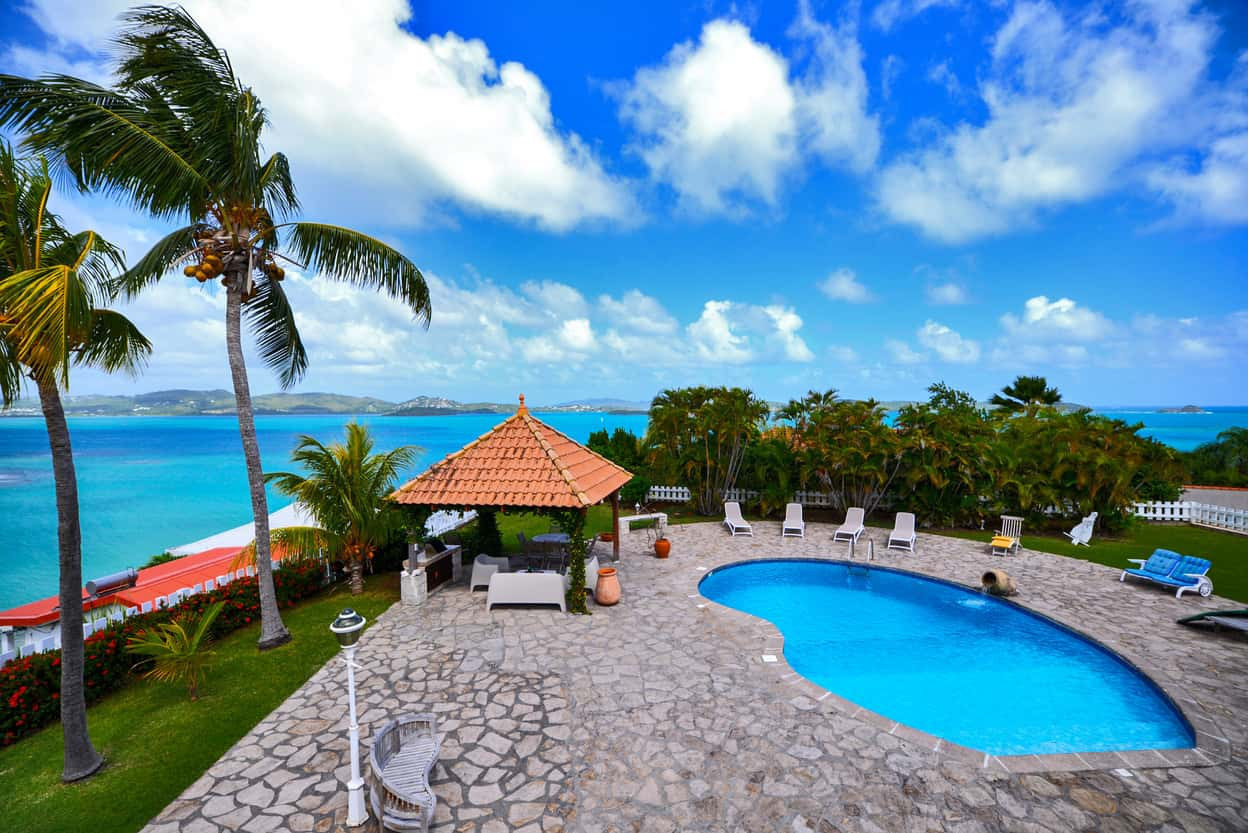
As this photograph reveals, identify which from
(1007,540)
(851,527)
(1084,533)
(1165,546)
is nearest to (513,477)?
(851,527)

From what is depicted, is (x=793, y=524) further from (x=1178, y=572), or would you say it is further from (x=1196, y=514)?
(x=1196, y=514)

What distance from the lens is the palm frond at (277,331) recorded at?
29.9 feet

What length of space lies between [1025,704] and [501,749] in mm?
7966

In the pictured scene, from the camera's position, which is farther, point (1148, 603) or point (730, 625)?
point (1148, 603)

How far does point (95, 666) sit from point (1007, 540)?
63.1 ft

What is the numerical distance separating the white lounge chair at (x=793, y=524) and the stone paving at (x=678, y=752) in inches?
279

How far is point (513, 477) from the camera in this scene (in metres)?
10.4

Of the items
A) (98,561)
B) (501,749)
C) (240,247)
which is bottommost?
(98,561)

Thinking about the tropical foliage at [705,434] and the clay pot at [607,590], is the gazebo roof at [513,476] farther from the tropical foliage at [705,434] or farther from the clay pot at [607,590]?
the tropical foliage at [705,434]

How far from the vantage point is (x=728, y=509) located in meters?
16.5

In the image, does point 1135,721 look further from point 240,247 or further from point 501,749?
point 240,247

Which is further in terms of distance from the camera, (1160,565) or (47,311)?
(1160,565)

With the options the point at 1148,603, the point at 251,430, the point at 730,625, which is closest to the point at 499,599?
the point at 730,625

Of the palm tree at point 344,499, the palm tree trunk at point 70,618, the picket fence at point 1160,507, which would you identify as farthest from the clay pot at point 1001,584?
the palm tree trunk at point 70,618
